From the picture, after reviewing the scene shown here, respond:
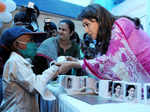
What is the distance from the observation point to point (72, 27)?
73.7 inches

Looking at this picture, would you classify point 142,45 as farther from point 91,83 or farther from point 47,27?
point 47,27

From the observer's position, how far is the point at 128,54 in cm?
73

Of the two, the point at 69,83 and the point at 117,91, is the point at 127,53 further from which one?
the point at 69,83

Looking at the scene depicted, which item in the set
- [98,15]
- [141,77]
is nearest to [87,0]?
[98,15]

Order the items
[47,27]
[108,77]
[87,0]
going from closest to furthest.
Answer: [108,77] → [47,27] → [87,0]

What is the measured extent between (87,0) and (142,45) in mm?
2929

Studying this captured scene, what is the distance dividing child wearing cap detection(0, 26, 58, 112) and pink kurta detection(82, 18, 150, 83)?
402mm

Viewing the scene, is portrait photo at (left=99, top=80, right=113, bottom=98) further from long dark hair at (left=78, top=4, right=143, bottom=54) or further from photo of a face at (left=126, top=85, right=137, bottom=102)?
long dark hair at (left=78, top=4, right=143, bottom=54)

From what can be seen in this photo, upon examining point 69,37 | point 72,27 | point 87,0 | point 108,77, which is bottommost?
point 108,77

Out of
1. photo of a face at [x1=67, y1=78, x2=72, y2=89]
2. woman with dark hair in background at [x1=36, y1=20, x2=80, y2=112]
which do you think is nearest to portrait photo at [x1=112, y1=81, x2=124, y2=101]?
photo of a face at [x1=67, y1=78, x2=72, y2=89]

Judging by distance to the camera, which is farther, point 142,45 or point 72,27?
point 72,27

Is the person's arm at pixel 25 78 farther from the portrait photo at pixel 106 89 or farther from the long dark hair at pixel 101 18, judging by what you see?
the long dark hair at pixel 101 18

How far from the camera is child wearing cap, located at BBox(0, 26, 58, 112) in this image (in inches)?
36.3

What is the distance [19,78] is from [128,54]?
611mm
